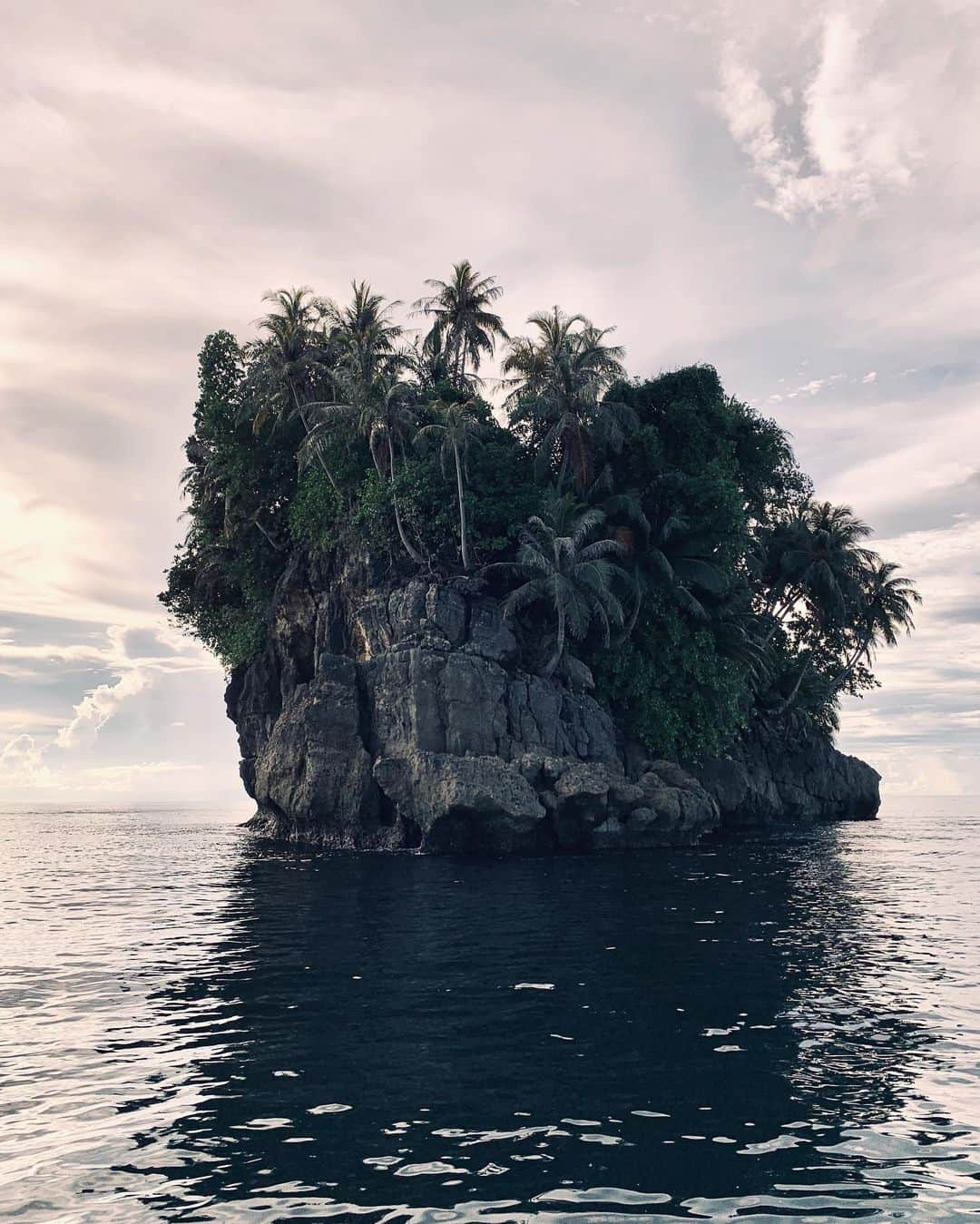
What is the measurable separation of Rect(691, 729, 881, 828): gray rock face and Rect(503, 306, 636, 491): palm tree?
18039 mm

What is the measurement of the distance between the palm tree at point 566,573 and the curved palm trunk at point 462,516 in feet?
6.26

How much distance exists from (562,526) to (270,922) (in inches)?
959

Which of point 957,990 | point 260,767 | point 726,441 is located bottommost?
point 957,990

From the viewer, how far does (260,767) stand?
45.3 m

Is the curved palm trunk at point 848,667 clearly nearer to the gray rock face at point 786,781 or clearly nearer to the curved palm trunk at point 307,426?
the gray rock face at point 786,781

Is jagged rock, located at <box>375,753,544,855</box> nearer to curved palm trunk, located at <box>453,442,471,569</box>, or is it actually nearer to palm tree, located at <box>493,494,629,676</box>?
palm tree, located at <box>493,494,629,676</box>

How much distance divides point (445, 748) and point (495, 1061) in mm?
26308

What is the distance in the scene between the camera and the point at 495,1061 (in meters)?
10.9

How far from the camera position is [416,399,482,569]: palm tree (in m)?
41.2

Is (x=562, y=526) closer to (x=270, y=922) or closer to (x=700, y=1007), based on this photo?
(x=270, y=922)

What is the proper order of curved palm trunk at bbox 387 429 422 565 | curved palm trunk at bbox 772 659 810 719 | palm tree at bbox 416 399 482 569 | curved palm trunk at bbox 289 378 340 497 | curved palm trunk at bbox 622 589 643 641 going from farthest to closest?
curved palm trunk at bbox 772 659 810 719, curved palm trunk at bbox 289 378 340 497, curved palm trunk at bbox 387 429 422 565, curved palm trunk at bbox 622 589 643 641, palm tree at bbox 416 399 482 569

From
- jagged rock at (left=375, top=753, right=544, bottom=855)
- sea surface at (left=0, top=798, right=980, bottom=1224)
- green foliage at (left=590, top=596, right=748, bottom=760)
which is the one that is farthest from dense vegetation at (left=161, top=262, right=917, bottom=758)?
sea surface at (left=0, top=798, right=980, bottom=1224)

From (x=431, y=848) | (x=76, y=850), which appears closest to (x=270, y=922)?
(x=431, y=848)

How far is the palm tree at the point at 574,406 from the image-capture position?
1741 inches
